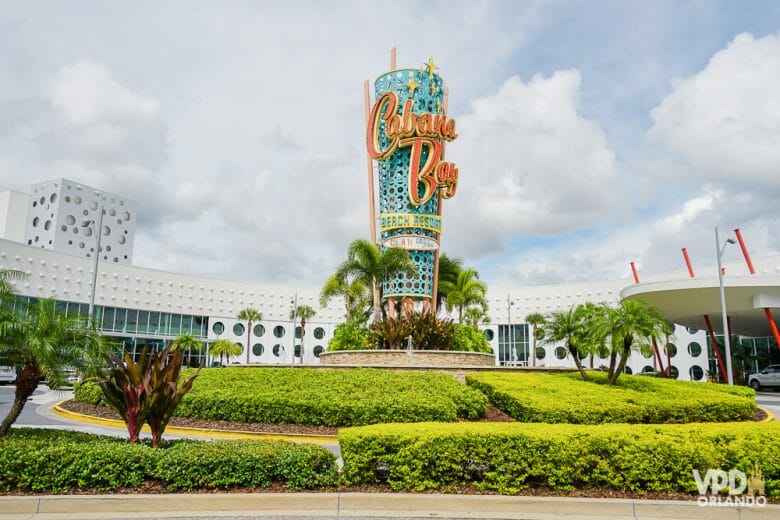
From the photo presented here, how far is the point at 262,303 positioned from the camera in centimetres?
6222

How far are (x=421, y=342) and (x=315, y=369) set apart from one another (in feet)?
18.2

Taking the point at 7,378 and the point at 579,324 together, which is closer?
the point at 579,324

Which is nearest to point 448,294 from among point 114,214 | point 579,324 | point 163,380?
point 579,324

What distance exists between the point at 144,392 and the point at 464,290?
31.9m

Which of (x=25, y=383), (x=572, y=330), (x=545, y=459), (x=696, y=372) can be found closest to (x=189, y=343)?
(x=572, y=330)

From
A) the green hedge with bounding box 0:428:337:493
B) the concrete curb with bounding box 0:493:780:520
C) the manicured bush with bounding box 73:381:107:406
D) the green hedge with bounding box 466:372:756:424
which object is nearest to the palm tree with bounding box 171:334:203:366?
the manicured bush with bounding box 73:381:107:406

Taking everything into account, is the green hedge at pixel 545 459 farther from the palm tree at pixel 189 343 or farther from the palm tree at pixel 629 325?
the palm tree at pixel 189 343

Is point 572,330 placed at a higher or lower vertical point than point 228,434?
higher

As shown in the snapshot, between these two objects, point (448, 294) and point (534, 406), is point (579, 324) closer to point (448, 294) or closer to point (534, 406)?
point (534, 406)

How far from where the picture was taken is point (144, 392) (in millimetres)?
10000

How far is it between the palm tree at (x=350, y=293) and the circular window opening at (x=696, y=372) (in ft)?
108

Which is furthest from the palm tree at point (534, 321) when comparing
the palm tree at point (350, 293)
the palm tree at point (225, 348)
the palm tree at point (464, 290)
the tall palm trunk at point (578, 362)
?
the tall palm trunk at point (578, 362)

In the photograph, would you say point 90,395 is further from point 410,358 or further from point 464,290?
point 464,290

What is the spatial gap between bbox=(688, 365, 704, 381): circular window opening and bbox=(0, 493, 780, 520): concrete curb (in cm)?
5113
